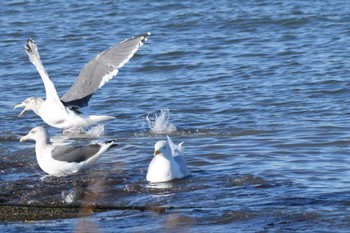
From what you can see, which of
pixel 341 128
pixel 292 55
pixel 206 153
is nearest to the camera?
pixel 206 153

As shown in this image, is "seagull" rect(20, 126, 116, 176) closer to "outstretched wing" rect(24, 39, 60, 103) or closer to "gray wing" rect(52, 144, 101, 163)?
"gray wing" rect(52, 144, 101, 163)

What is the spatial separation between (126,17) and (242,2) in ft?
8.26

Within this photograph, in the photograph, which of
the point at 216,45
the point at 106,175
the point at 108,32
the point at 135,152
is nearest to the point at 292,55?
the point at 216,45

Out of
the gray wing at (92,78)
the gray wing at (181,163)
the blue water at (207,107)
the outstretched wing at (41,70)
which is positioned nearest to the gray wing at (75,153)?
the blue water at (207,107)

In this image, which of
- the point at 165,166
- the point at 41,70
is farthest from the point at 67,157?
the point at 41,70

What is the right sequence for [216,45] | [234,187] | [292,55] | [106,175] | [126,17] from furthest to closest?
[126,17], [216,45], [292,55], [106,175], [234,187]

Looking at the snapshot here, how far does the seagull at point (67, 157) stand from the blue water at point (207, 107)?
123 mm

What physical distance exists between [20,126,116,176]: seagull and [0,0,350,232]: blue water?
4.9 inches

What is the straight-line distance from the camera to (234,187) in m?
8.09

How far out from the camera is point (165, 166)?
8.39 metres

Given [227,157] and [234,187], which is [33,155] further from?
[234,187]

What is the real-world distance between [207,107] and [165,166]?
424 cm

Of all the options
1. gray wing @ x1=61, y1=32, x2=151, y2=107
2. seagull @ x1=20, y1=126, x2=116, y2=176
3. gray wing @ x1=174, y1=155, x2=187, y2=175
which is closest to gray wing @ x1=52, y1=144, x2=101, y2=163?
seagull @ x1=20, y1=126, x2=116, y2=176

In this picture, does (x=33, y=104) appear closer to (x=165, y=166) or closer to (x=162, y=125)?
(x=162, y=125)
